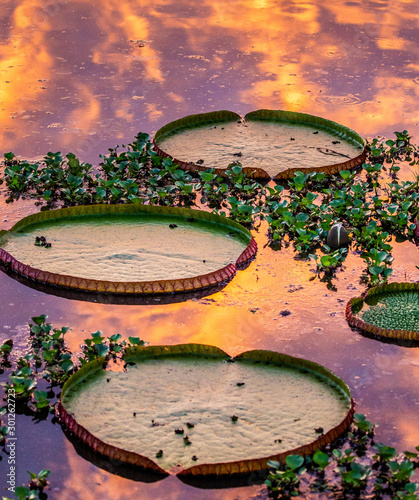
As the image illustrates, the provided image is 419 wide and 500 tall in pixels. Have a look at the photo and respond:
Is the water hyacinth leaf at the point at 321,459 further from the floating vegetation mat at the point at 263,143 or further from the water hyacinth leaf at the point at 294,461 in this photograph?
the floating vegetation mat at the point at 263,143

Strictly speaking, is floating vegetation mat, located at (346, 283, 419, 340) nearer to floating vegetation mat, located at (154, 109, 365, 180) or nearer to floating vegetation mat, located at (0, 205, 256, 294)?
floating vegetation mat, located at (0, 205, 256, 294)

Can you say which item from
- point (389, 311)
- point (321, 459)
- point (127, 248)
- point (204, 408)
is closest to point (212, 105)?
point (127, 248)

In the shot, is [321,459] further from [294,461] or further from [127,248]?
[127,248]

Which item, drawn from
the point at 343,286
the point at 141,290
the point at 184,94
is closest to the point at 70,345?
the point at 141,290

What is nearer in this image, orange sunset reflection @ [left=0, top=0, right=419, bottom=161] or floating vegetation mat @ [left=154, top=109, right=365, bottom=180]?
floating vegetation mat @ [left=154, top=109, right=365, bottom=180]

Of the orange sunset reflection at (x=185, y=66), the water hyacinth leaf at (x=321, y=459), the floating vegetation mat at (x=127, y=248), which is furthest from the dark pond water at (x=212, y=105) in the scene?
the water hyacinth leaf at (x=321, y=459)

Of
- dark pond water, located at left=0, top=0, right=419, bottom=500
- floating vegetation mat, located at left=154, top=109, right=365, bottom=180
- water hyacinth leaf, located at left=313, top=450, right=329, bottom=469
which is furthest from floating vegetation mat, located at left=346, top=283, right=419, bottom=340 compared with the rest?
floating vegetation mat, located at left=154, top=109, right=365, bottom=180

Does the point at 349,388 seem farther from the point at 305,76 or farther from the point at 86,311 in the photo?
the point at 305,76
